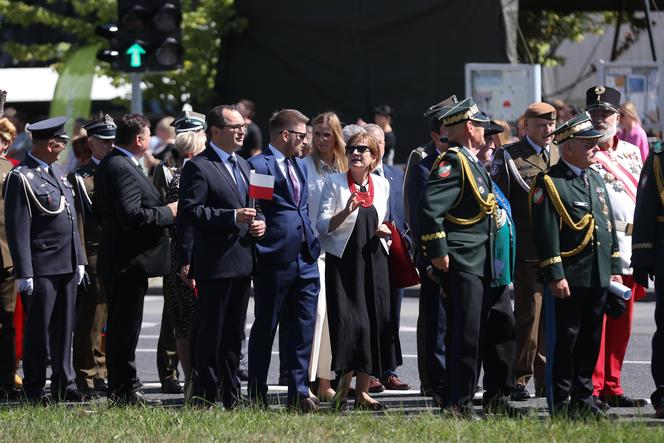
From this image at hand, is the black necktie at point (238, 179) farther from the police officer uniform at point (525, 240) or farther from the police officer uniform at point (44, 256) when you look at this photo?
the police officer uniform at point (525, 240)

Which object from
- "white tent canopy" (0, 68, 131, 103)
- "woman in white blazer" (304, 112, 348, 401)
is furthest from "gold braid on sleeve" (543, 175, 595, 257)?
"white tent canopy" (0, 68, 131, 103)

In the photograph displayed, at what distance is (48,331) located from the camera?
32.1ft

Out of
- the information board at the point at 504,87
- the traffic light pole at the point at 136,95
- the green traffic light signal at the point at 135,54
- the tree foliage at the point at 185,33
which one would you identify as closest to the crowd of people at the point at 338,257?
the green traffic light signal at the point at 135,54

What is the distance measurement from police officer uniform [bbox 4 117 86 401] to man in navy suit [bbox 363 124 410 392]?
2179mm

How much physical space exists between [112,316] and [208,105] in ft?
45.8

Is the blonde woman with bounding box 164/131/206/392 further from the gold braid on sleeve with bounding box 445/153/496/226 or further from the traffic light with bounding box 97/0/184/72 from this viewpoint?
the traffic light with bounding box 97/0/184/72

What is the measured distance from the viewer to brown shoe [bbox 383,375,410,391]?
416 inches

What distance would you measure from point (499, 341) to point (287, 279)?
1.40m

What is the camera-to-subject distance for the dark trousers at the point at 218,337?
889 centimetres

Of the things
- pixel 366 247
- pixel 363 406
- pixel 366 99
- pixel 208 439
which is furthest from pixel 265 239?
pixel 366 99

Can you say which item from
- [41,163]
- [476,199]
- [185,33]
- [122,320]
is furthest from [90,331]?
[185,33]

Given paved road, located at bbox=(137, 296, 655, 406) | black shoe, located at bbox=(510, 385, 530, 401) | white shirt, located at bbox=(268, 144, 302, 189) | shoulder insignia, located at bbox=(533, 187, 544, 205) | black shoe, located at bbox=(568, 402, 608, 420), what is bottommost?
paved road, located at bbox=(137, 296, 655, 406)

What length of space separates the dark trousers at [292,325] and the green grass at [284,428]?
611mm

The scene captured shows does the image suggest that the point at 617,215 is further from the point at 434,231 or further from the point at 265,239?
the point at 265,239
